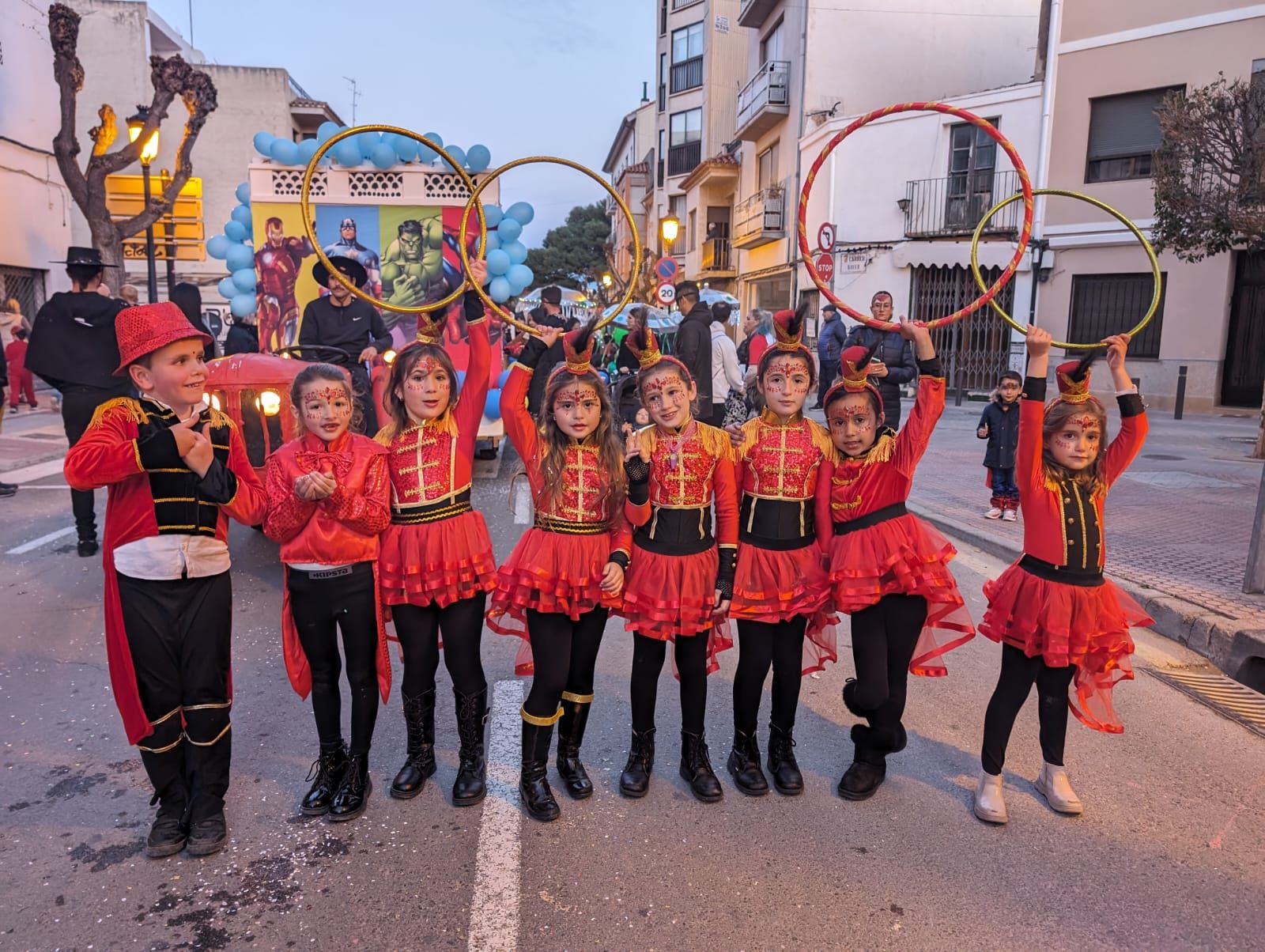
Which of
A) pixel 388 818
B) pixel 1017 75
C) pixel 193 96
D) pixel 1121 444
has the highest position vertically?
pixel 1017 75

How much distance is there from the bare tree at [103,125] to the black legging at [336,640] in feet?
44.8

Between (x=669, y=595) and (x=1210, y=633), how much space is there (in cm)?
390

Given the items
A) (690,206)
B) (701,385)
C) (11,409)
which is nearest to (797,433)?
(701,385)

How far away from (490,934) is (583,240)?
67.2 m

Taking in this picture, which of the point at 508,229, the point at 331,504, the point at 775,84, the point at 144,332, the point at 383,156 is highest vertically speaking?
the point at 775,84

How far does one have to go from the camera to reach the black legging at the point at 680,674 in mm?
3562

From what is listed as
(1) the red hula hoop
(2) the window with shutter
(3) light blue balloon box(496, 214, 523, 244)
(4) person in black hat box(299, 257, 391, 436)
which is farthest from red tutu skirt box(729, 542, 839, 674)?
(2) the window with shutter

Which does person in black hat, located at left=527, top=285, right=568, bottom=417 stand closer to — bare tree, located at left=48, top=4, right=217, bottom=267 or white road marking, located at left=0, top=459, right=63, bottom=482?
white road marking, located at left=0, top=459, right=63, bottom=482

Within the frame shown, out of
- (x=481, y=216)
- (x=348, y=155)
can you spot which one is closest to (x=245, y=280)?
(x=348, y=155)

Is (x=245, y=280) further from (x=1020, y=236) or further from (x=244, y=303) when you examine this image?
(x=1020, y=236)

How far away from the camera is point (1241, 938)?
9.02ft

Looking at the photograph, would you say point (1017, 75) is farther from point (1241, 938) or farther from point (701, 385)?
point (1241, 938)

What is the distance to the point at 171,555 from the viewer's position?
3033mm

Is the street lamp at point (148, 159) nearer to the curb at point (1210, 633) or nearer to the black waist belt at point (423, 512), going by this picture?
the black waist belt at point (423, 512)
